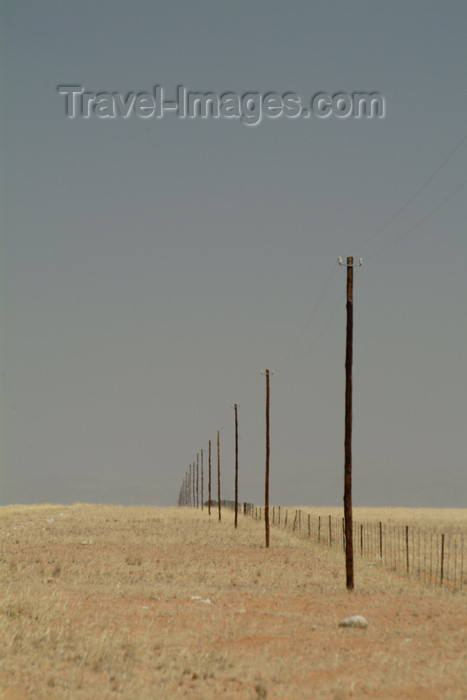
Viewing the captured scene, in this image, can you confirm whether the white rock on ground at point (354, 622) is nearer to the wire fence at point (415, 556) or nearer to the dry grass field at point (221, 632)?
the dry grass field at point (221, 632)

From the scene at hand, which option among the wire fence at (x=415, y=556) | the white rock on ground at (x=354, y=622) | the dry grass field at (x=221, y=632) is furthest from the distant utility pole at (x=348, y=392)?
the white rock on ground at (x=354, y=622)

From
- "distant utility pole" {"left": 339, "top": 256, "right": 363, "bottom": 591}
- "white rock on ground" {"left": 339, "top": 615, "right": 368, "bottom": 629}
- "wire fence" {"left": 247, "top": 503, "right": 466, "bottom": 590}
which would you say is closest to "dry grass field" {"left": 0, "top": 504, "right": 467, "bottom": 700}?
"white rock on ground" {"left": 339, "top": 615, "right": 368, "bottom": 629}

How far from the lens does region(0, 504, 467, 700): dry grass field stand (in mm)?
14438

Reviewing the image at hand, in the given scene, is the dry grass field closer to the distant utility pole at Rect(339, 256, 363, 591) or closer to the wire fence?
the wire fence

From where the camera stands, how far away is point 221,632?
19.7 meters

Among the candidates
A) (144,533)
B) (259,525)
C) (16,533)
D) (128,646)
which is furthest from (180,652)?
(259,525)

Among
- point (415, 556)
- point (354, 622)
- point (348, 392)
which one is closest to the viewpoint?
point (354, 622)

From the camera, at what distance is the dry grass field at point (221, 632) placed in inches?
568

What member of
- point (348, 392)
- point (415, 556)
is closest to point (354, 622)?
point (348, 392)

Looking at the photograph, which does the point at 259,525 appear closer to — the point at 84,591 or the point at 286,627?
the point at 84,591

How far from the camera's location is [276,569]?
113ft

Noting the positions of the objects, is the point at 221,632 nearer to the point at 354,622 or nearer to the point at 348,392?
the point at 354,622

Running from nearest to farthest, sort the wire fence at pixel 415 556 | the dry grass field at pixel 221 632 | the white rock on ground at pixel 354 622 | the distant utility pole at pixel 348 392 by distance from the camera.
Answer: the dry grass field at pixel 221 632 → the white rock on ground at pixel 354 622 → the distant utility pole at pixel 348 392 → the wire fence at pixel 415 556

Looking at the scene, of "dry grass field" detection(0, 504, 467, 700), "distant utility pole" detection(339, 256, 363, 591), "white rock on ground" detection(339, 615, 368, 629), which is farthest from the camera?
"distant utility pole" detection(339, 256, 363, 591)
